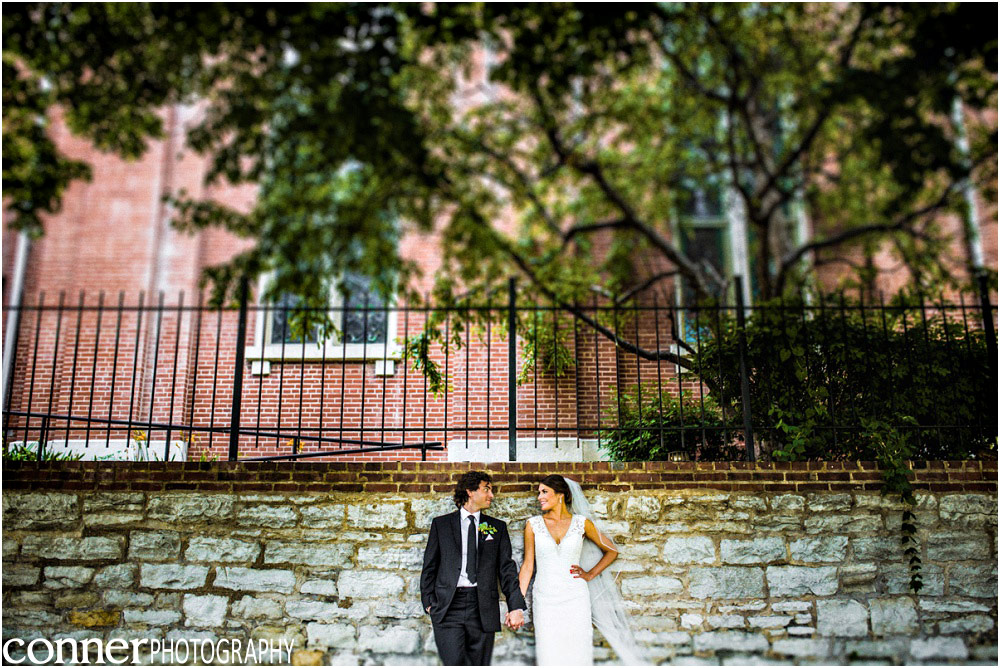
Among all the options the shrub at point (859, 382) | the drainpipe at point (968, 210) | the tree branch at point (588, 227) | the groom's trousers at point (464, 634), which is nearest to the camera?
the groom's trousers at point (464, 634)

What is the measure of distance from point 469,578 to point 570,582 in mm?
717

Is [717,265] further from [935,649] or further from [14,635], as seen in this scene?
[14,635]

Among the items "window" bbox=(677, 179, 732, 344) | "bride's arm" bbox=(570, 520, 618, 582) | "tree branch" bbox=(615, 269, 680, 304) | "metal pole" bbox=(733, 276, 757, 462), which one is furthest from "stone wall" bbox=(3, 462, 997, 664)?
"window" bbox=(677, 179, 732, 344)

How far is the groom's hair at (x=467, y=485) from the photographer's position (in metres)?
5.65

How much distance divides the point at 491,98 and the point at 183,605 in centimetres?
1062

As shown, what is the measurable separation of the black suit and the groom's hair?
0.12 meters

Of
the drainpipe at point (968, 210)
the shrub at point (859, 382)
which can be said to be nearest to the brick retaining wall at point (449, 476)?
the shrub at point (859, 382)

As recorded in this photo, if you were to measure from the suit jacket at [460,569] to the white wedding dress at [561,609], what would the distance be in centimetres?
18

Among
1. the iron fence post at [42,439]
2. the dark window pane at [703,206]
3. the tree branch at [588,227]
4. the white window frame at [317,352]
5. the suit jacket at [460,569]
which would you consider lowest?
the suit jacket at [460,569]

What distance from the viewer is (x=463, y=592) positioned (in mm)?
5324

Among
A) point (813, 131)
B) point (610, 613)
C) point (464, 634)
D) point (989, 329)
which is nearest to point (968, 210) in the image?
point (813, 131)

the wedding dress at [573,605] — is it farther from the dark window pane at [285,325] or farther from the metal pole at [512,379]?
the dark window pane at [285,325]

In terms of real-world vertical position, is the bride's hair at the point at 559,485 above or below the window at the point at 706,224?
below

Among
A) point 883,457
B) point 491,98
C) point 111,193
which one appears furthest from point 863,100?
point 111,193
